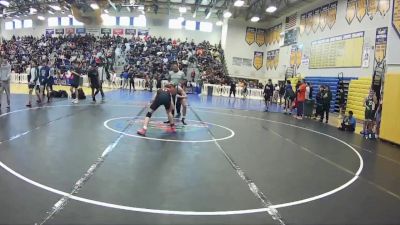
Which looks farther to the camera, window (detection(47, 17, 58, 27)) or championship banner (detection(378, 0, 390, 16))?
window (detection(47, 17, 58, 27))

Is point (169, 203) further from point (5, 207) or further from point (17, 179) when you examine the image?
point (17, 179)

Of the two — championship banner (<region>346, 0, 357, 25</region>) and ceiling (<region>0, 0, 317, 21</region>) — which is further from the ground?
ceiling (<region>0, 0, 317, 21</region>)

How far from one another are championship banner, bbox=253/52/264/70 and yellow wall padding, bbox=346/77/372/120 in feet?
64.0

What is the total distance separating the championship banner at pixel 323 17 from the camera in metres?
25.9

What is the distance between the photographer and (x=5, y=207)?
13.9ft

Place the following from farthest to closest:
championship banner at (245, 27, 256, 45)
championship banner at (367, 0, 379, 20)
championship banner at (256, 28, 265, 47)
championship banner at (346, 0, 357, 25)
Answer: championship banner at (256, 28, 265, 47), championship banner at (245, 27, 256, 45), championship banner at (346, 0, 357, 25), championship banner at (367, 0, 379, 20)

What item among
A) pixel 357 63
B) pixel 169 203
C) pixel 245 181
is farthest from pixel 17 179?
pixel 357 63

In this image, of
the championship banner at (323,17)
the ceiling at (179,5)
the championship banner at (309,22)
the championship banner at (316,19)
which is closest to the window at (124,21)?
the ceiling at (179,5)

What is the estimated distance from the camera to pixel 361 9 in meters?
21.6

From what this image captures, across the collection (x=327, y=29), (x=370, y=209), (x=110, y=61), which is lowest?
(x=370, y=209)

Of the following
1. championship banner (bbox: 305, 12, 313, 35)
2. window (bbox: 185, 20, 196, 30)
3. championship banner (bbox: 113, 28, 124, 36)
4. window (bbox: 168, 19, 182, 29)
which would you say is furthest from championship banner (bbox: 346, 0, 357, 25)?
championship banner (bbox: 113, 28, 124, 36)

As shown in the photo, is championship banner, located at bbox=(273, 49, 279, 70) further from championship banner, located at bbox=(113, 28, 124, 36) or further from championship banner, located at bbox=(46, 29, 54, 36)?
championship banner, located at bbox=(46, 29, 54, 36)

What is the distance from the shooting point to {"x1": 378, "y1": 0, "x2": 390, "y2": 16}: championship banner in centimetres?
1897

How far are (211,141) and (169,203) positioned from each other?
465cm
